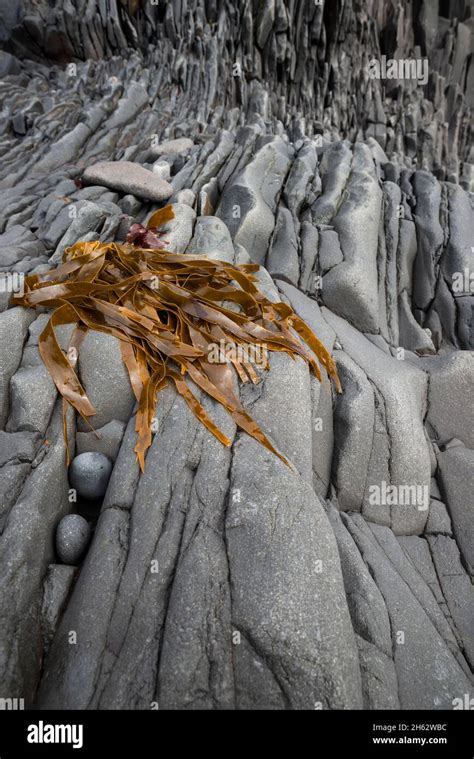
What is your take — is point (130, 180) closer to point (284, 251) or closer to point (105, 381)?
point (284, 251)

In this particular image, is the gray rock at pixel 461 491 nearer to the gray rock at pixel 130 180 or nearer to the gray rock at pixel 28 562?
the gray rock at pixel 28 562

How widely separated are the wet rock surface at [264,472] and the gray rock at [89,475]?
0.02 meters

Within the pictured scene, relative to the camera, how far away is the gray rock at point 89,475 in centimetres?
396

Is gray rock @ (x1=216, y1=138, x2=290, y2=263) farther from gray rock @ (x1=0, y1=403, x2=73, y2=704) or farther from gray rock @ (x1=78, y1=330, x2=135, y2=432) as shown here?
gray rock @ (x1=0, y1=403, x2=73, y2=704)

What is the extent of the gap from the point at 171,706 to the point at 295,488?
5.77ft

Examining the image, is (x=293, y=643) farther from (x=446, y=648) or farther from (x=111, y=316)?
(x=111, y=316)

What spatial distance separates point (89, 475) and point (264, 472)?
1.55m

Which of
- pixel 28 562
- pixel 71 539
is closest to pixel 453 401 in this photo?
Answer: pixel 71 539

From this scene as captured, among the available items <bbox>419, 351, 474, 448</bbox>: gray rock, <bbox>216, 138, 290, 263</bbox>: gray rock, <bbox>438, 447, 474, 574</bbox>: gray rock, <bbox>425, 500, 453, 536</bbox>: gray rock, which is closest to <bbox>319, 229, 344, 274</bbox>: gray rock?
<bbox>216, 138, 290, 263</bbox>: gray rock

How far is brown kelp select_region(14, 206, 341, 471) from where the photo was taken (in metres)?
4.26

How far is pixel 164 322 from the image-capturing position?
4941 millimetres

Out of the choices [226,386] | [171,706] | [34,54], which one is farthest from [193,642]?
[34,54]

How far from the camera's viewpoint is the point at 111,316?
4.64 meters

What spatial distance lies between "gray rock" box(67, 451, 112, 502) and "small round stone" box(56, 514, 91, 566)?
29 centimetres
